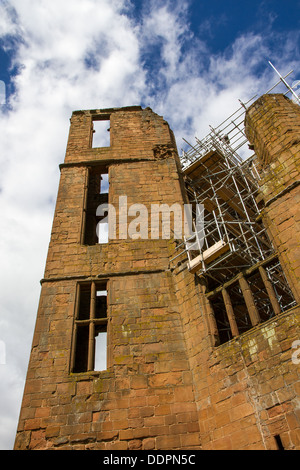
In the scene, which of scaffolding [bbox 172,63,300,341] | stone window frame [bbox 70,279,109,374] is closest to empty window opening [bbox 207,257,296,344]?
scaffolding [bbox 172,63,300,341]

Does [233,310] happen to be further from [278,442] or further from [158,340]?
[278,442]

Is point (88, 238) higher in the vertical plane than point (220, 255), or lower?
higher

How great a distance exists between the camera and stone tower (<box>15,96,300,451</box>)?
6.46 m

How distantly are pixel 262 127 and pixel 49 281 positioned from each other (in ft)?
20.7

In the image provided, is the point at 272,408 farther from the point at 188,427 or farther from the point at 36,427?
the point at 36,427

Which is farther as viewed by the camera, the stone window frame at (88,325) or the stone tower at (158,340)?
the stone window frame at (88,325)

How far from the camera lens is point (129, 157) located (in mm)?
12531

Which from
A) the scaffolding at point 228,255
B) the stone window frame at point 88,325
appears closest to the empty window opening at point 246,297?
the scaffolding at point 228,255

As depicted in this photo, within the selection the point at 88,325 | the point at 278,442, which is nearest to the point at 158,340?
the point at 88,325

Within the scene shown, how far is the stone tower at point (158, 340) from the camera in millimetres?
6465

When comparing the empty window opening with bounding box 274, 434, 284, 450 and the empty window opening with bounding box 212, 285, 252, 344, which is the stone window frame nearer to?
the empty window opening with bounding box 212, 285, 252, 344

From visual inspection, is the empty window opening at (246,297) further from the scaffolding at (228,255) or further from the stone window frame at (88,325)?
the stone window frame at (88,325)

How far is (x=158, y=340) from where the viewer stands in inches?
312
